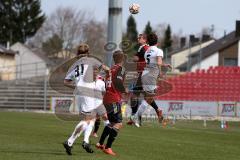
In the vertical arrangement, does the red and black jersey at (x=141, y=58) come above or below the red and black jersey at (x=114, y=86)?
above

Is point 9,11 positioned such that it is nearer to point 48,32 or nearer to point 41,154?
point 48,32

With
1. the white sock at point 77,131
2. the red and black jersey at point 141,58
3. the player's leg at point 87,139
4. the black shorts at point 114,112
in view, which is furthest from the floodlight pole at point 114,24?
the white sock at point 77,131

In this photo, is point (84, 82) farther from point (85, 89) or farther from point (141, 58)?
point (141, 58)

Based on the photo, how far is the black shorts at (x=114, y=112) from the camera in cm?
1276

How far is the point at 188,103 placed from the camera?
1391 inches

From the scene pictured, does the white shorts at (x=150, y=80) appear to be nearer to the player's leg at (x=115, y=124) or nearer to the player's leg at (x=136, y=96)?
the player's leg at (x=136, y=96)

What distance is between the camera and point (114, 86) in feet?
41.9

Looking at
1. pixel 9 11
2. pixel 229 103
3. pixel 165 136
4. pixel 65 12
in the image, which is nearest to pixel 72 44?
pixel 65 12

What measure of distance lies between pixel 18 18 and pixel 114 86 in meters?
82.3

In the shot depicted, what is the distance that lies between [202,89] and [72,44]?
170 ft

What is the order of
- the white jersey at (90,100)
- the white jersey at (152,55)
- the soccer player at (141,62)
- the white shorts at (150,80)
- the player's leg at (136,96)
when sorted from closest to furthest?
1. the white jersey at (90,100)
2. the white jersey at (152,55)
3. the white shorts at (150,80)
4. the soccer player at (141,62)
5. the player's leg at (136,96)

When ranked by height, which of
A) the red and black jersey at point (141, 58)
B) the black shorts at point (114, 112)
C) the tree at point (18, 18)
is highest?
the tree at point (18, 18)

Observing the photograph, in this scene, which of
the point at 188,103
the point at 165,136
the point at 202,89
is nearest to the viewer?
the point at 165,136

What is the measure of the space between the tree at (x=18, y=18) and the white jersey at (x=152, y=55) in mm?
77721
